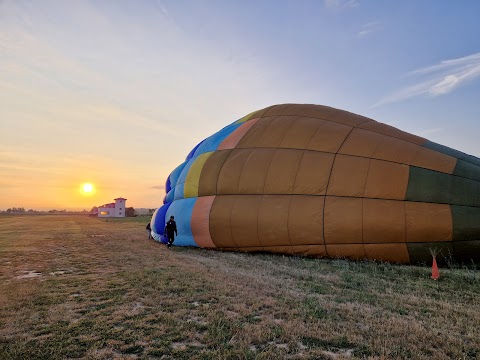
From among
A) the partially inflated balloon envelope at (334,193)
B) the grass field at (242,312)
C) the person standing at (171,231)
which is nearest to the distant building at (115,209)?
the person standing at (171,231)

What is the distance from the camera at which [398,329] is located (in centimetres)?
392

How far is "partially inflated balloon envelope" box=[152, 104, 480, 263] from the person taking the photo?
789 cm

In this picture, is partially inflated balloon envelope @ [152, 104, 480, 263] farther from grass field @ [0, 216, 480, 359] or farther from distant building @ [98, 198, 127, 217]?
distant building @ [98, 198, 127, 217]

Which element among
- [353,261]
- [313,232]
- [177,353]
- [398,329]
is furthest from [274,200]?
[177,353]

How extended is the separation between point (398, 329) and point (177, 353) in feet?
8.31

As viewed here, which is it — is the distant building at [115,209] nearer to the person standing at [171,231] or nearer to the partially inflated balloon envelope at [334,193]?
the person standing at [171,231]

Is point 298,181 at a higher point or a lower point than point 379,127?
lower

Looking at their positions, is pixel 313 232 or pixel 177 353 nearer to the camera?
pixel 177 353

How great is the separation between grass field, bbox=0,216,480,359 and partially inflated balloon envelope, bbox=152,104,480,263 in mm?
883

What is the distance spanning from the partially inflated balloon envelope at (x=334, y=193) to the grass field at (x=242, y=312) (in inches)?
34.8

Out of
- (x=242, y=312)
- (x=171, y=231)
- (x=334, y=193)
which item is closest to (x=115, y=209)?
(x=171, y=231)

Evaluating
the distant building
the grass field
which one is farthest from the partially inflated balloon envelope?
the distant building

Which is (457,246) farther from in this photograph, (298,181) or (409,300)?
(298,181)

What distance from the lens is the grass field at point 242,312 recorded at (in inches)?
137
